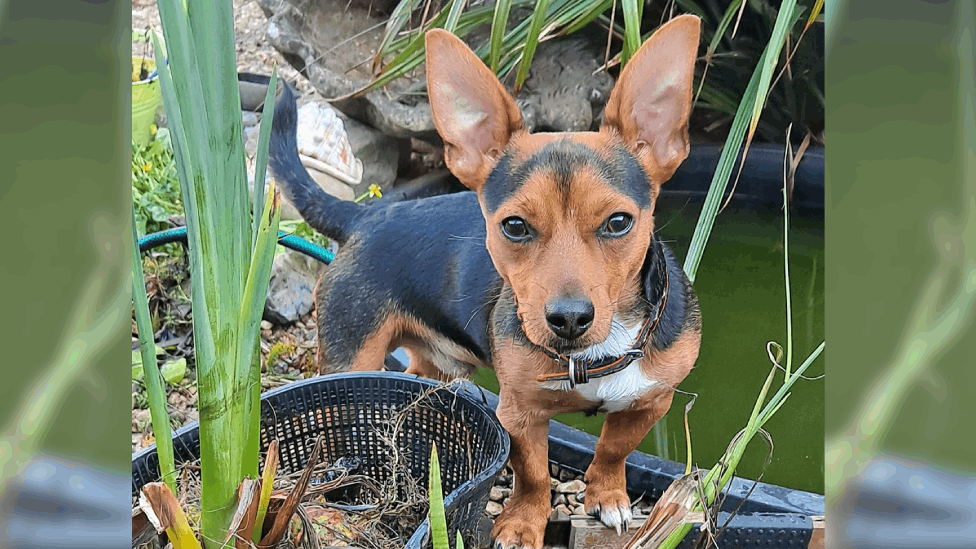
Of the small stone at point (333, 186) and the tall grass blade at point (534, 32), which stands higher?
the tall grass blade at point (534, 32)

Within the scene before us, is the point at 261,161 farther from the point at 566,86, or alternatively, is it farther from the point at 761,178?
the point at 761,178

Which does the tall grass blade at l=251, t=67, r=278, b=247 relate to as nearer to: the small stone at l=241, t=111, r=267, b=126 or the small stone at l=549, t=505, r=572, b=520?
the small stone at l=241, t=111, r=267, b=126

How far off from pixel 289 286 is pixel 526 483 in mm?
710

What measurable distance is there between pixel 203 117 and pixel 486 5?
29.6 inches

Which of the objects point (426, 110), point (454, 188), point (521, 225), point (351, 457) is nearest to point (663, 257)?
point (521, 225)

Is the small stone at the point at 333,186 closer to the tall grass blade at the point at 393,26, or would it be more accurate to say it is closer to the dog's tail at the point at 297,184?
the dog's tail at the point at 297,184

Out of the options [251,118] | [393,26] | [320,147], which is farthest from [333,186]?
[393,26]

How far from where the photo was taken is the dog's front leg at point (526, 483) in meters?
1.52

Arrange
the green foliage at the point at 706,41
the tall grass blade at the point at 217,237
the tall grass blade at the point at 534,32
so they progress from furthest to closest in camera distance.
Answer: the green foliage at the point at 706,41
the tall grass blade at the point at 534,32
the tall grass blade at the point at 217,237
